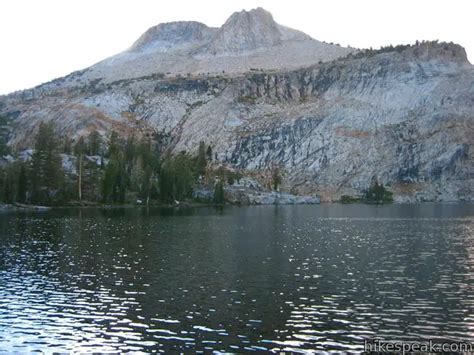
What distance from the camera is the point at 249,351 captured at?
30.5m

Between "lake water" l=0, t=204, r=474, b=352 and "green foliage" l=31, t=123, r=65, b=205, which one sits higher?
"green foliage" l=31, t=123, r=65, b=205

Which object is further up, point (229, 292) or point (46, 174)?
point (46, 174)

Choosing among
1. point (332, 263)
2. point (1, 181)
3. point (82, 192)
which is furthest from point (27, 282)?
point (82, 192)

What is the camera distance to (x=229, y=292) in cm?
4662

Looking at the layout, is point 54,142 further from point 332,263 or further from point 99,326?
point 99,326

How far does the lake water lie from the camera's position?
33.5 metres

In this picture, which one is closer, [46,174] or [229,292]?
[229,292]

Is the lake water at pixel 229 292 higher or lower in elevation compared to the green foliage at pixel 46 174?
lower

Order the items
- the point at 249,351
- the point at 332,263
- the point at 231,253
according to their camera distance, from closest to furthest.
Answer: the point at 249,351
the point at 332,263
the point at 231,253

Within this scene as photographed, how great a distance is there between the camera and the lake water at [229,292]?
1319 inches

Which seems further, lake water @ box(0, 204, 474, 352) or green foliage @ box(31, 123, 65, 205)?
green foliage @ box(31, 123, 65, 205)

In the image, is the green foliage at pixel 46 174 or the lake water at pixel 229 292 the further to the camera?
the green foliage at pixel 46 174

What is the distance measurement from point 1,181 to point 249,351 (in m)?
160

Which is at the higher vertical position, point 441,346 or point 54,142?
point 54,142
